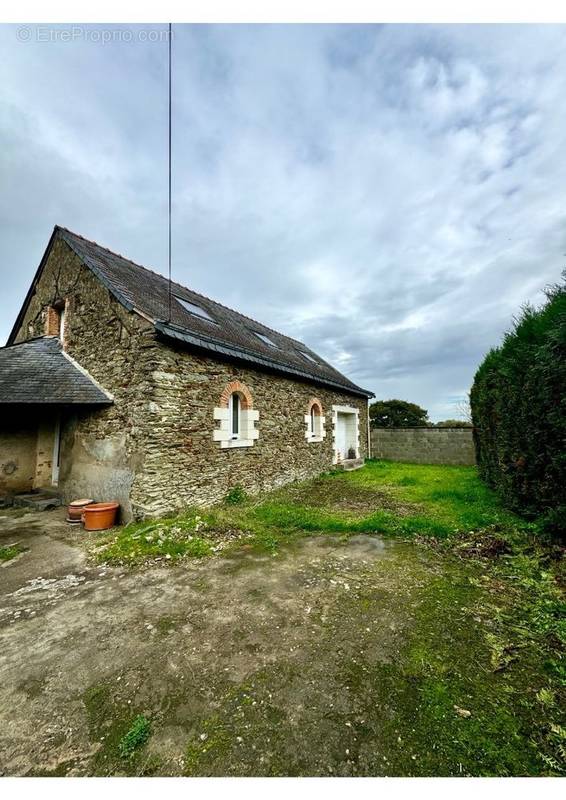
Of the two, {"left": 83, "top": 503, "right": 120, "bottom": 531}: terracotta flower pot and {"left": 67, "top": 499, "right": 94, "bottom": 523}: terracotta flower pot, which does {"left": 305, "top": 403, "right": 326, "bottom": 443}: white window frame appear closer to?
{"left": 83, "top": 503, "right": 120, "bottom": 531}: terracotta flower pot

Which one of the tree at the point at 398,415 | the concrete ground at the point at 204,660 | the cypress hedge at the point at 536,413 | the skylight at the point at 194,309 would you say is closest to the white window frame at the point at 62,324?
the skylight at the point at 194,309

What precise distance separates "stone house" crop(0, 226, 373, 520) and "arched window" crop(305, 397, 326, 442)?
1.57 m

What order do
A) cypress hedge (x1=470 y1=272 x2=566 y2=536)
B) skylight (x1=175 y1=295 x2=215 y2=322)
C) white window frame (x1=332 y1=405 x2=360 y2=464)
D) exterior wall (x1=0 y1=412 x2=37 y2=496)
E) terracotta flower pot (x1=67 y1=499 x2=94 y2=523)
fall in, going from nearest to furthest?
cypress hedge (x1=470 y1=272 x2=566 y2=536), terracotta flower pot (x1=67 y1=499 x2=94 y2=523), exterior wall (x1=0 y1=412 x2=37 y2=496), skylight (x1=175 y1=295 x2=215 y2=322), white window frame (x1=332 y1=405 x2=360 y2=464)

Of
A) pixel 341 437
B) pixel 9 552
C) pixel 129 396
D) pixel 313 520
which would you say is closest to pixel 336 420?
pixel 341 437

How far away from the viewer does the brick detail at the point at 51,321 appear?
7887mm

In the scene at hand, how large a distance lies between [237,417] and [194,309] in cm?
365

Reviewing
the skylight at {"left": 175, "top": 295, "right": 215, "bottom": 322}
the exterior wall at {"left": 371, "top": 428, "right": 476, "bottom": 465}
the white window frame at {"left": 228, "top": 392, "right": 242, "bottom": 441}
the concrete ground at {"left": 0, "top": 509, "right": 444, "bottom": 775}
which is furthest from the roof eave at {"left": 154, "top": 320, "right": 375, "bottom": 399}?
the exterior wall at {"left": 371, "top": 428, "right": 476, "bottom": 465}

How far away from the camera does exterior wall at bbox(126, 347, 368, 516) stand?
563 cm

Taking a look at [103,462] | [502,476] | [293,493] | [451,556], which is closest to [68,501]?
[103,462]

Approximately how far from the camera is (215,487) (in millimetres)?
6734

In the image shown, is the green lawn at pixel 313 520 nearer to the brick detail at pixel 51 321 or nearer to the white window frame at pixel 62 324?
the white window frame at pixel 62 324

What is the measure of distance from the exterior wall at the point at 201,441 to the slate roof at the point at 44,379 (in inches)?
58.8

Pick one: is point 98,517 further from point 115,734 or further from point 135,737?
point 135,737

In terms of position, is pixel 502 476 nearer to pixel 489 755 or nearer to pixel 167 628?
pixel 489 755
